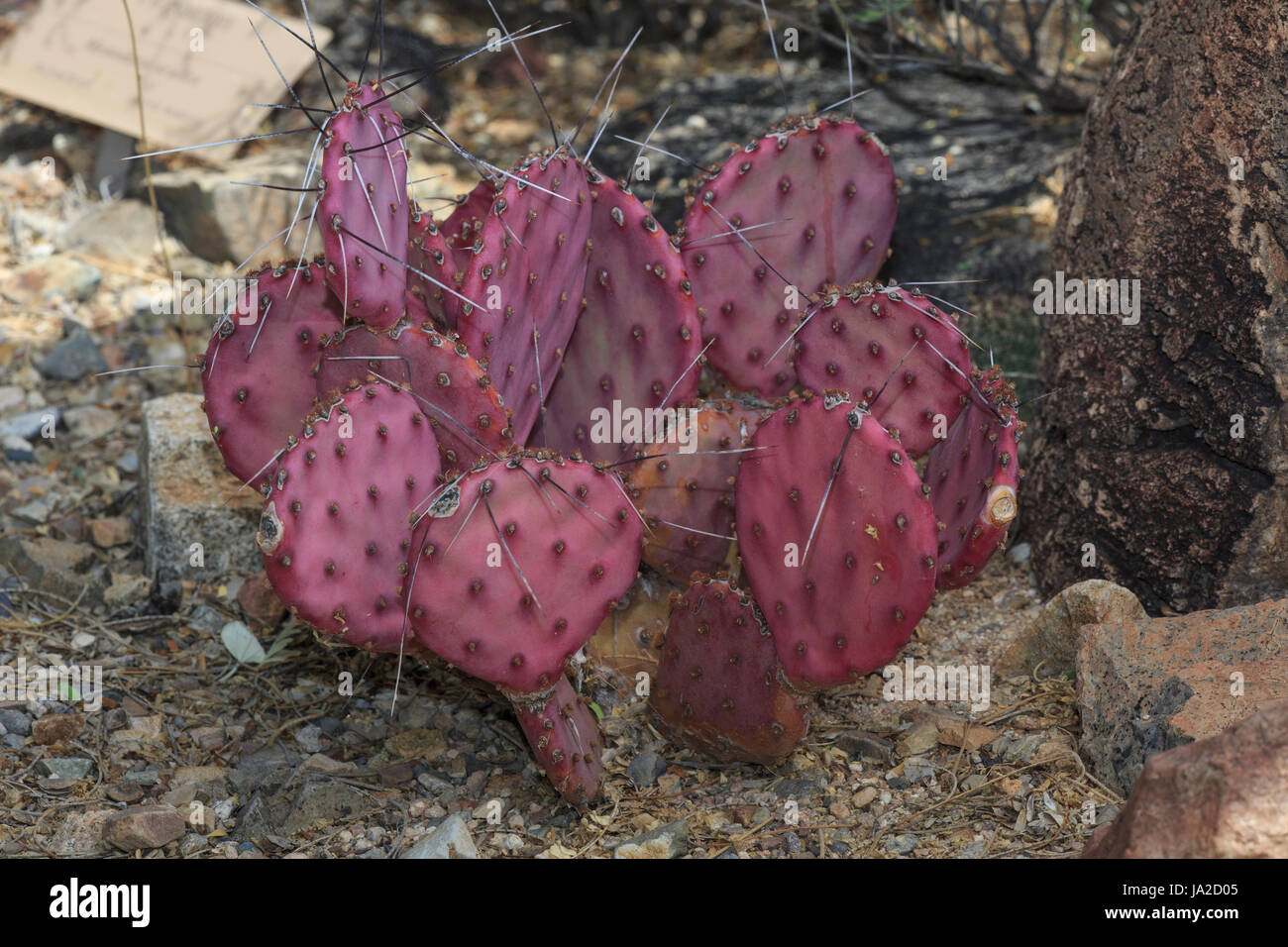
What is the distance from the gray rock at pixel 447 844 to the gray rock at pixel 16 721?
3.10 feet

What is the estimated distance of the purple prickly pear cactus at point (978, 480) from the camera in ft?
7.58

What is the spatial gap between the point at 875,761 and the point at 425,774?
88 cm

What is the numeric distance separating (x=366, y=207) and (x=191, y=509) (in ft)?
3.67

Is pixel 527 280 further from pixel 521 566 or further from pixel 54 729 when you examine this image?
pixel 54 729

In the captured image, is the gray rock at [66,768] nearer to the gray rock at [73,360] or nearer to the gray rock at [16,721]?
the gray rock at [16,721]

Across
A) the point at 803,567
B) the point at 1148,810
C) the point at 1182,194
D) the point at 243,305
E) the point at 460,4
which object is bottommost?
the point at 1148,810

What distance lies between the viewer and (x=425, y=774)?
260 cm

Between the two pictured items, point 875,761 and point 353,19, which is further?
point 353,19

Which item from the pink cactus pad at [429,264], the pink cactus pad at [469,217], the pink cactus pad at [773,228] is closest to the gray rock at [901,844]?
the pink cactus pad at [773,228]

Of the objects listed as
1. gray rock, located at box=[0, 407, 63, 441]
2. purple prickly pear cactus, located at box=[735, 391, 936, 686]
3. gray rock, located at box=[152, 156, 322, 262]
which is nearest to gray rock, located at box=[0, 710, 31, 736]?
gray rock, located at box=[0, 407, 63, 441]

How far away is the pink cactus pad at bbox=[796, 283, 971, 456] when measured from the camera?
8.09ft
